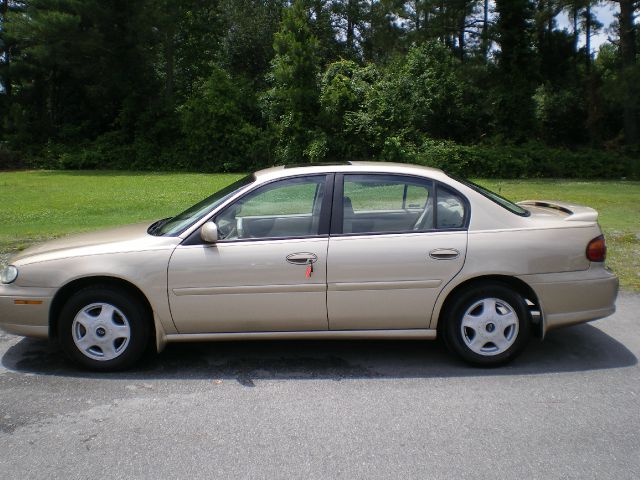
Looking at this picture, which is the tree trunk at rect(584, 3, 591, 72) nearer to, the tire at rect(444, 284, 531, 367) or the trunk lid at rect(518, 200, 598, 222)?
the trunk lid at rect(518, 200, 598, 222)

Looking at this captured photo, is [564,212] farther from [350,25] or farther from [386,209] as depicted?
[350,25]

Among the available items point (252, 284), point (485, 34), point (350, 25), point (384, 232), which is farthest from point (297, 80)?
point (252, 284)

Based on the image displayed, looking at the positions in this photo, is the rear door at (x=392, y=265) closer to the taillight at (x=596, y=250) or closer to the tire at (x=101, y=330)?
the taillight at (x=596, y=250)

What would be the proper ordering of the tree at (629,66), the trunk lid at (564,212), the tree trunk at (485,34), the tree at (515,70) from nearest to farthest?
1. the trunk lid at (564,212)
2. the tree at (629,66)
3. the tree at (515,70)
4. the tree trunk at (485,34)

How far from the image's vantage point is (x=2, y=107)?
34.9 m

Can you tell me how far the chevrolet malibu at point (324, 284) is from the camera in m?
4.90

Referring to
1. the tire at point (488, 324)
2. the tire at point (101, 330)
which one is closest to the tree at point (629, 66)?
the tire at point (488, 324)

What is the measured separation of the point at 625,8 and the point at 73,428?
30097mm

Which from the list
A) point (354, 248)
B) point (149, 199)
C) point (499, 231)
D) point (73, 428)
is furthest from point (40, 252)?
point (149, 199)

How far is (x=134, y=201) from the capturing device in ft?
53.8

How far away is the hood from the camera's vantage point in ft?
16.4

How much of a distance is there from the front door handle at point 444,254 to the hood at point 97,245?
195cm

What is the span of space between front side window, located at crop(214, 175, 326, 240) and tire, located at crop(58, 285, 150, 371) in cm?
92

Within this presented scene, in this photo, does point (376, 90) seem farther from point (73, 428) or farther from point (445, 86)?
point (73, 428)
